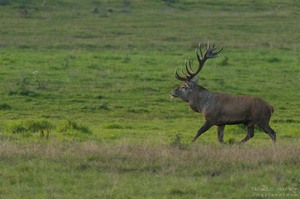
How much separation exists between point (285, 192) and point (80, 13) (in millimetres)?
34946

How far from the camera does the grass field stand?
9.78m

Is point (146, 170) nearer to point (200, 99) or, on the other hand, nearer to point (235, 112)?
point (235, 112)

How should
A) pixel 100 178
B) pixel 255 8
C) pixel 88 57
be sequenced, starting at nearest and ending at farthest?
pixel 100 178 → pixel 88 57 → pixel 255 8

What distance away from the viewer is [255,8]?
48781 mm

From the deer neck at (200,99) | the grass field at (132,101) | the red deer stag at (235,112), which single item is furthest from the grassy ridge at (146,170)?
the deer neck at (200,99)

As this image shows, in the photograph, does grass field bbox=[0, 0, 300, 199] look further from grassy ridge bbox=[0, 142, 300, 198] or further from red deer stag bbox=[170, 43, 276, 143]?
red deer stag bbox=[170, 43, 276, 143]

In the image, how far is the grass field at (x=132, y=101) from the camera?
9.78 m

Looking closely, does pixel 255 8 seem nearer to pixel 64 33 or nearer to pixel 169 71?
pixel 64 33

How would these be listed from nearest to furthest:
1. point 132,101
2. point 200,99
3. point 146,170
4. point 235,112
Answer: point 146,170 → point 235,112 → point 200,99 → point 132,101

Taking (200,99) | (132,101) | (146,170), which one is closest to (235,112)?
(200,99)

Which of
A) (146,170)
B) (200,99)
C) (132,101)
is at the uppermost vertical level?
(200,99)

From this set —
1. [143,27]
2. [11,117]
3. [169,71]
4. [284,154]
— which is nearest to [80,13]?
[143,27]

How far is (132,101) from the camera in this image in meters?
19.1

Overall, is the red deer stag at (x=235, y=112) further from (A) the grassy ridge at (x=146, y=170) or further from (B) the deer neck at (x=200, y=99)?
(A) the grassy ridge at (x=146, y=170)
